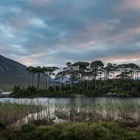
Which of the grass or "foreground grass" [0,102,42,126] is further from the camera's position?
"foreground grass" [0,102,42,126]

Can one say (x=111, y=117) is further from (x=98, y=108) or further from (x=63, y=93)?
(x=63, y=93)

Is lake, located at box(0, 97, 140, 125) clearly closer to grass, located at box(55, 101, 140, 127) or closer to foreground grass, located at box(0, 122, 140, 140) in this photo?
grass, located at box(55, 101, 140, 127)

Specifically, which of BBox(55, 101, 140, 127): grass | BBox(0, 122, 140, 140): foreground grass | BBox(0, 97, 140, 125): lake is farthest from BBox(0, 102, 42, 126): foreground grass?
BBox(0, 122, 140, 140): foreground grass

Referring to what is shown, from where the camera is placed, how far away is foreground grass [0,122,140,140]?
13.9m

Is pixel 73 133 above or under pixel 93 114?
under

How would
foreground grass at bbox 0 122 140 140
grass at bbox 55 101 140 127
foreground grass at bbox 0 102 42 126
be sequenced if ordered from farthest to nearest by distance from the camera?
foreground grass at bbox 0 102 42 126
grass at bbox 55 101 140 127
foreground grass at bbox 0 122 140 140

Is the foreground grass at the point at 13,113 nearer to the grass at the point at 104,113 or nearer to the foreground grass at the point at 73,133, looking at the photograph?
the grass at the point at 104,113

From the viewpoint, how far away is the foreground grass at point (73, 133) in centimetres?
1392

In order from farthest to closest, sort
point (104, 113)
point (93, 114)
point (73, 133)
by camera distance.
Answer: point (104, 113), point (93, 114), point (73, 133)

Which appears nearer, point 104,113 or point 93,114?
point 93,114

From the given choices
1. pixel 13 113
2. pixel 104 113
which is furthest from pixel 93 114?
pixel 13 113

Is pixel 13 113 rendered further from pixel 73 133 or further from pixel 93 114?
pixel 73 133

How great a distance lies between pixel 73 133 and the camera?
14273 millimetres

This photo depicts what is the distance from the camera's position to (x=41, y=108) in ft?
71.6
